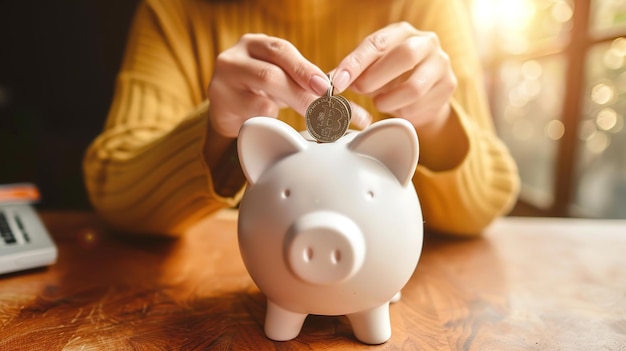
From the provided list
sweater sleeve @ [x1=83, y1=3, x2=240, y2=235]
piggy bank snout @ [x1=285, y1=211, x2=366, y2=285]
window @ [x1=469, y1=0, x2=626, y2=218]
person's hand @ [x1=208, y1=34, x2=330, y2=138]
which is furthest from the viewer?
window @ [x1=469, y1=0, x2=626, y2=218]

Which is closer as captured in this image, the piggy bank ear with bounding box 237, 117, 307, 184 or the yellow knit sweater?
the piggy bank ear with bounding box 237, 117, 307, 184

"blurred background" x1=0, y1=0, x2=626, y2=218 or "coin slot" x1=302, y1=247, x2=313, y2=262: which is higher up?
"coin slot" x1=302, y1=247, x2=313, y2=262

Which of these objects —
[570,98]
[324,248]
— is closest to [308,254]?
[324,248]

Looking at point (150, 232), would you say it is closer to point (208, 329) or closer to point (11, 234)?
point (11, 234)

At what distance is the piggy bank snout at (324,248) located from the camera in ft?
1.56

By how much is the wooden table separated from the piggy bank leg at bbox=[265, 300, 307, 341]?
0.01 metres

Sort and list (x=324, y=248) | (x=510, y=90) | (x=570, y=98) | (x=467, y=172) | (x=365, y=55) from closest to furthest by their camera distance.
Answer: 1. (x=324, y=248)
2. (x=365, y=55)
3. (x=467, y=172)
4. (x=570, y=98)
5. (x=510, y=90)

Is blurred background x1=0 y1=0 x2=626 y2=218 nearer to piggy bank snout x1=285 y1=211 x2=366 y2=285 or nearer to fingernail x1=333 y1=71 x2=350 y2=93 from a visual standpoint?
fingernail x1=333 y1=71 x2=350 y2=93

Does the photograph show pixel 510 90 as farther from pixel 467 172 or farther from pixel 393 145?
pixel 393 145

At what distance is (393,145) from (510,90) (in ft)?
6.65

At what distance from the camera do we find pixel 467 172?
847 millimetres

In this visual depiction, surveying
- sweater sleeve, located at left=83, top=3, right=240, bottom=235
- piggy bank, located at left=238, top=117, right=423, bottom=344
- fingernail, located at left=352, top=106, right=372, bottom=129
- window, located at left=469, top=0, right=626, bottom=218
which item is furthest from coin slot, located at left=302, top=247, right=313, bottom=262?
window, located at left=469, top=0, right=626, bottom=218

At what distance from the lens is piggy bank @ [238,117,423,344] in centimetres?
49

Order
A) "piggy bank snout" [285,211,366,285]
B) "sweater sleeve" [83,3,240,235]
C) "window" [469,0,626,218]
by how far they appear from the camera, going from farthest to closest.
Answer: "window" [469,0,626,218] < "sweater sleeve" [83,3,240,235] < "piggy bank snout" [285,211,366,285]
